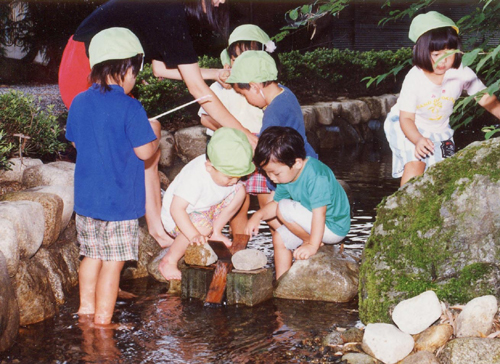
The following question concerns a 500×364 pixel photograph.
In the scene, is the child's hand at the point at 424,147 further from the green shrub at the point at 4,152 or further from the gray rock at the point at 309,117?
the gray rock at the point at 309,117

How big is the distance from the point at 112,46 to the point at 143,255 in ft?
5.84

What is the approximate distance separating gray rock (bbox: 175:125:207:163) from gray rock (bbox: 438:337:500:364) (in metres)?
5.05

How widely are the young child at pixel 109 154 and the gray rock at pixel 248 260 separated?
2.30ft

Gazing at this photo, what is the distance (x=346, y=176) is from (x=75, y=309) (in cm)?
499

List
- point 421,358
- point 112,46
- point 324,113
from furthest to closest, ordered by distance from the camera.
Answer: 1. point 324,113
2. point 112,46
3. point 421,358

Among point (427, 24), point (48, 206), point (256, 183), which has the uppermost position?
point (427, 24)

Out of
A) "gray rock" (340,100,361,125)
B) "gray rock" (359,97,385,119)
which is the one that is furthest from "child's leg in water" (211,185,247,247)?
"gray rock" (359,97,385,119)

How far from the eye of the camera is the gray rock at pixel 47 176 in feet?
14.8

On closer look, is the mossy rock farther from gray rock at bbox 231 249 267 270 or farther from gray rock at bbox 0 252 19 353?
gray rock at bbox 0 252 19 353

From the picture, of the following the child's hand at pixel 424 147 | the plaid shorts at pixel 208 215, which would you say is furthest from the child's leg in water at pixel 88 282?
the child's hand at pixel 424 147

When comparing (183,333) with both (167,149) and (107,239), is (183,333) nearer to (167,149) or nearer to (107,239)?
(107,239)

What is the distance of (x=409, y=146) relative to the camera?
4414 millimetres

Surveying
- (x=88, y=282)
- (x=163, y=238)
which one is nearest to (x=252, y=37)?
(x=163, y=238)

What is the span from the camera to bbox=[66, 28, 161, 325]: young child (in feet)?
11.5
